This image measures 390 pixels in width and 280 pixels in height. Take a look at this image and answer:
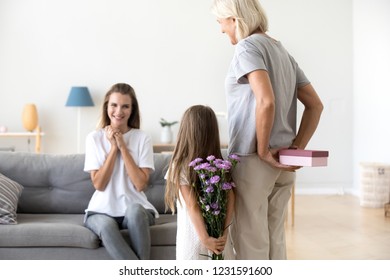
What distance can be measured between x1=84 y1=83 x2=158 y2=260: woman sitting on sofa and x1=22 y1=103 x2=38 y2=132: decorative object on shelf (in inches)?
139

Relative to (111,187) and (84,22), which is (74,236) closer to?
(111,187)

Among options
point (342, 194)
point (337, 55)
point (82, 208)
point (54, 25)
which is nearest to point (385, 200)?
point (342, 194)

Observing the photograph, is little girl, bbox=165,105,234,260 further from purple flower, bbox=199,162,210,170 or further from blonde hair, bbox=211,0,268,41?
blonde hair, bbox=211,0,268,41

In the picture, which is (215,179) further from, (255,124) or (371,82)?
(371,82)

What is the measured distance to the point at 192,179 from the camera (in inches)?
74.9

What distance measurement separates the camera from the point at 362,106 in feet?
21.1

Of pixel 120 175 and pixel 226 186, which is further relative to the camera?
pixel 120 175

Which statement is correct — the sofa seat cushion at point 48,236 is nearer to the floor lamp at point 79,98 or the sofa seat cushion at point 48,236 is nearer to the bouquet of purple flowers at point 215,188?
the bouquet of purple flowers at point 215,188

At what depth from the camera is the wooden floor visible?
3.65 metres

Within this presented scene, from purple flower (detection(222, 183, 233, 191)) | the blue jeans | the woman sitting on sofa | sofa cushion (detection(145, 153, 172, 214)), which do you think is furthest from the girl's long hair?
purple flower (detection(222, 183, 233, 191))

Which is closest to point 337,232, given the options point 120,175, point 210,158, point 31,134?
point 120,175

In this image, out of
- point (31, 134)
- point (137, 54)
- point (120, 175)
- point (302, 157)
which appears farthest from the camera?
point (137, 54)

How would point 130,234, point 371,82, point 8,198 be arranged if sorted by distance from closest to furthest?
point 130,234, point 8,198, point 371,82

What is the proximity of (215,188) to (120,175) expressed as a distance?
0.92 metres
